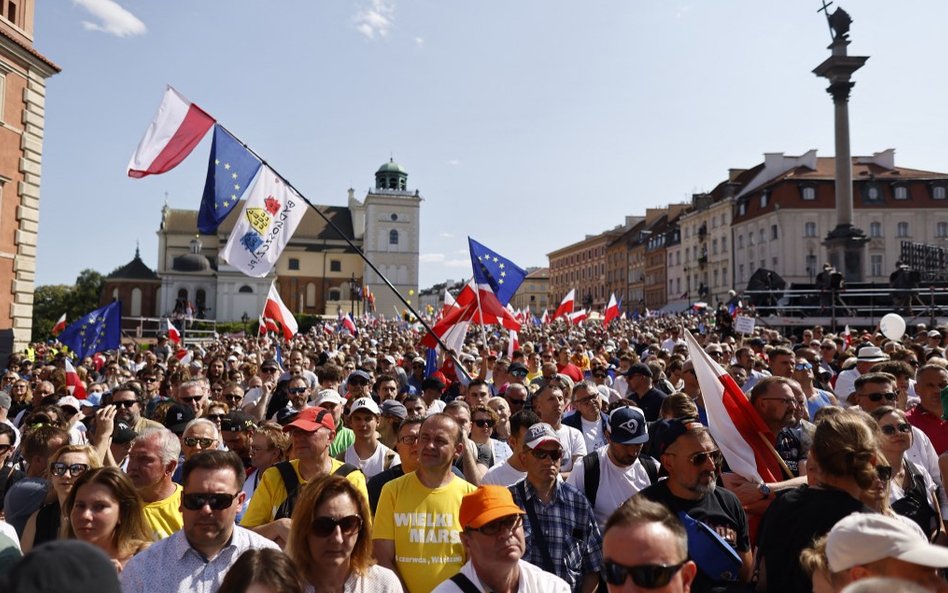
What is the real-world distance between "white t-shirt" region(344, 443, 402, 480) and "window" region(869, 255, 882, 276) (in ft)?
215

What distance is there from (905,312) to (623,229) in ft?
253

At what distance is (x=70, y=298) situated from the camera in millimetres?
93188

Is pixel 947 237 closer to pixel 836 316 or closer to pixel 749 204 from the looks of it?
pixel 749 204

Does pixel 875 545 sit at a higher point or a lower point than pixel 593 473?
higher

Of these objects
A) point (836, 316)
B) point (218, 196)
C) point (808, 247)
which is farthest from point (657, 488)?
point (808, 247)

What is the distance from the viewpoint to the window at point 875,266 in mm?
60500

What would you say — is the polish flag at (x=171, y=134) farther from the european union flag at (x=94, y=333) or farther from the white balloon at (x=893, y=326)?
the white balloon at (x=893, y=326)

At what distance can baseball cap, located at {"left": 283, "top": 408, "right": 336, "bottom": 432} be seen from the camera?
450 cm

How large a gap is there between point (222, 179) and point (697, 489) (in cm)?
857

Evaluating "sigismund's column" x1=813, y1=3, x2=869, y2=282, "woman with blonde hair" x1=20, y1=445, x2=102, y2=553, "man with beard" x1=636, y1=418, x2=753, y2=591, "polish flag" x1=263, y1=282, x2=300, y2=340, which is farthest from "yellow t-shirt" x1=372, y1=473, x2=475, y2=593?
"sigismund's column" x1=813, y1=3, x2=869, y2=282

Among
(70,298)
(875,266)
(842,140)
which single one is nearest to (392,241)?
(70,298)

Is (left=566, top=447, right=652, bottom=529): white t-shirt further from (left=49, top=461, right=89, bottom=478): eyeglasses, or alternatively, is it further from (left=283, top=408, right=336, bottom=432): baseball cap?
(left=49, top=461, right=89, bottom=478): eyeglasses

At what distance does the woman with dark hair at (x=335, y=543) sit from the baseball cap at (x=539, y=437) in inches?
48.7

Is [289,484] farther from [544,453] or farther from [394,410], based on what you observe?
[394,410]
